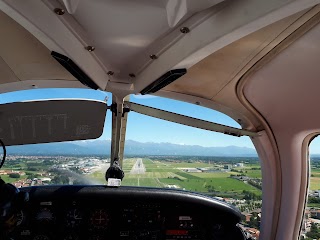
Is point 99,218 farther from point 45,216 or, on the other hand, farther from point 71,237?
point 45,216

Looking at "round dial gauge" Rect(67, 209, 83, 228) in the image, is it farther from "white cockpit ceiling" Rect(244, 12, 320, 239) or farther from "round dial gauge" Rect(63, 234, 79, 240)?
"white cockpit ceiling" Rect(244, 12, 320, 239)

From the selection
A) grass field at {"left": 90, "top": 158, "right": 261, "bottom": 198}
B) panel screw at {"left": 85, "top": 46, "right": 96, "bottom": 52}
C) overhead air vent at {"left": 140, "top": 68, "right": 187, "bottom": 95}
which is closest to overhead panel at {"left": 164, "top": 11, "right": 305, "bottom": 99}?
overhead air vent at {"left": 140, "top": 68, "right": 187, "bottom": 95}

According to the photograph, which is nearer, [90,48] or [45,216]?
[90,48]

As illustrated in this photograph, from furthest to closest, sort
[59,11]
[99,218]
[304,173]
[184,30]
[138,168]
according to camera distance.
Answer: [138,168] → [304,173] → [99,218] → [184,30] → [59,11]

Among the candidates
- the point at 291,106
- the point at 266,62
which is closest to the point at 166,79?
the point at 266,62

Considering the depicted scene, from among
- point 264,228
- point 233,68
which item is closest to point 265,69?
point 233,68
